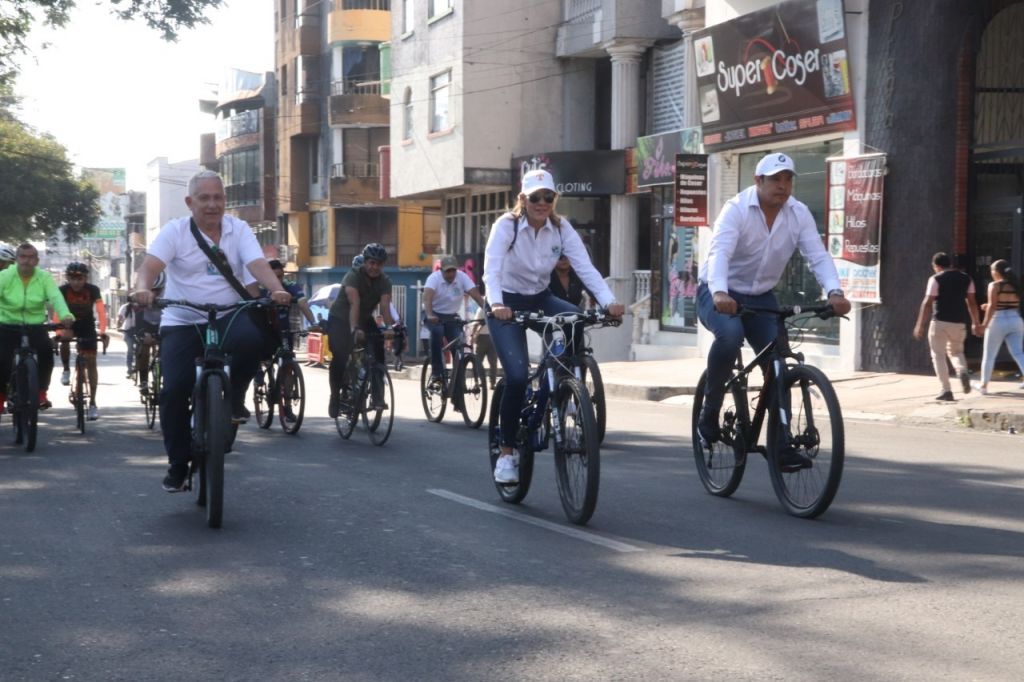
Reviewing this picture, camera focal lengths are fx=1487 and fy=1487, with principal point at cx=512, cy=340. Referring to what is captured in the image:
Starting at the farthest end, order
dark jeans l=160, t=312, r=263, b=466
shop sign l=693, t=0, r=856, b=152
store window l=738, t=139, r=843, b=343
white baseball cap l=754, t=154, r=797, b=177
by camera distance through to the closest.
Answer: store window l=738, t=139, r=843, b=343 < shop sign l=693, t=0, r=856, b=152 < dark jeans l=160, t=312, r=263, b=466 < white baseball cap l=754, t=154, r=797, b=177

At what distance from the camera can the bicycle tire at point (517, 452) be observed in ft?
26.8

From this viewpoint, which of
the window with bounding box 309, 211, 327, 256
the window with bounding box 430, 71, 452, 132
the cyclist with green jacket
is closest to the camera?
the cyclist with green jacket

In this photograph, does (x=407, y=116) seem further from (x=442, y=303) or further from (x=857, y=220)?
(x=442, y=303)

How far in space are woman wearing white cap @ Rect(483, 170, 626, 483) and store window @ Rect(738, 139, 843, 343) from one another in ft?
48.0

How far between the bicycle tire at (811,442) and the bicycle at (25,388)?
667 cm

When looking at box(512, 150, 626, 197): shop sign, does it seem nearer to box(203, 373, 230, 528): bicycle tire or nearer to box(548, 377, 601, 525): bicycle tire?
box(548, 377, 601, 525): bicycle tire

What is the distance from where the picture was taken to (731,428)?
8.30 meters

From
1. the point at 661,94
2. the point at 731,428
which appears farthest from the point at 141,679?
the point at 661,94

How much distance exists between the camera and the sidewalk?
14.7 meters

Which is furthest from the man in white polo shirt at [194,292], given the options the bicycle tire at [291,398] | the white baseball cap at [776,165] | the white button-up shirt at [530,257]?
the bicycle tire at [291,398]

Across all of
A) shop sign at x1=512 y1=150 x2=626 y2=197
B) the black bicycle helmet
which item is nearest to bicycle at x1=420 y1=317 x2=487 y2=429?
the black bicycle helmet

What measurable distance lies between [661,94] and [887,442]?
59.1 feet

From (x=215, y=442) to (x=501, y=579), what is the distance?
6.33 ft

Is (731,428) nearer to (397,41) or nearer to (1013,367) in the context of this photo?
(1013,367)
